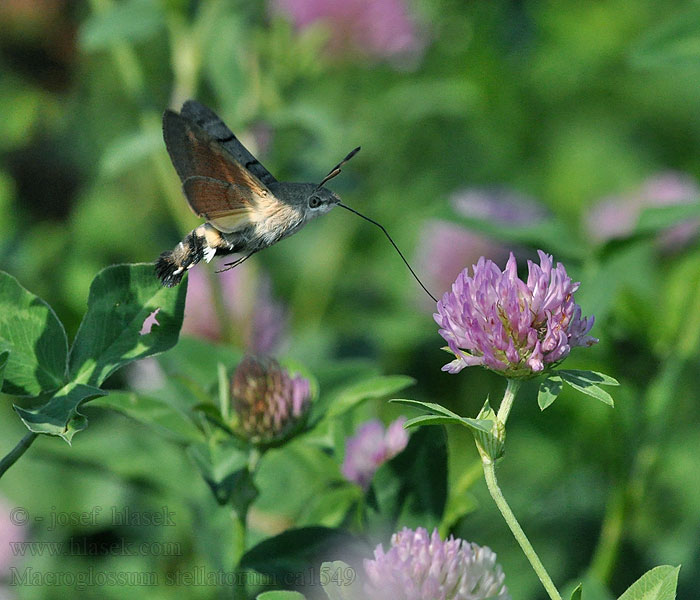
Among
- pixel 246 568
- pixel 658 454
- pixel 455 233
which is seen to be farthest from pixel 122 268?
pixel 455 233

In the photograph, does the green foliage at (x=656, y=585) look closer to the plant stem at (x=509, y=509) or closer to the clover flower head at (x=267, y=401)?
the plant stem at (x=509, y=509)

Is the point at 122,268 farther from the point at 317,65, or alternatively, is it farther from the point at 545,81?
the point at 545,81

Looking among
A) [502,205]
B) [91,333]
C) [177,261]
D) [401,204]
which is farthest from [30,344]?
[401,204]

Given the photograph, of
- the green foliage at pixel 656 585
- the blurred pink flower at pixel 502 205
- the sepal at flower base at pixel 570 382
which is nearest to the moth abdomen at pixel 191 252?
the sepal at flower base at pixel 570 382

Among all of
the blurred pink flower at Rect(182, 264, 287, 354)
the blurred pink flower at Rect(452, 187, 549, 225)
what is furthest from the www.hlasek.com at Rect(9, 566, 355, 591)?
the blurred pink flower at Rect(452, 187, 549, 225)

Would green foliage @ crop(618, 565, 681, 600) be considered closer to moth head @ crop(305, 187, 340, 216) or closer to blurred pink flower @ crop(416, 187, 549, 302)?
moth head @ crop(305, 187, 340, 216)
